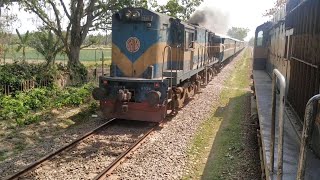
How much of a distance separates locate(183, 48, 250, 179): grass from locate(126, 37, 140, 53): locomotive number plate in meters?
3.28

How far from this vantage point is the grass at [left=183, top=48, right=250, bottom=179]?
698cm

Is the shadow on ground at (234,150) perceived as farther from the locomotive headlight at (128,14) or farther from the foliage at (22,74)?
the foliage at (22,74)

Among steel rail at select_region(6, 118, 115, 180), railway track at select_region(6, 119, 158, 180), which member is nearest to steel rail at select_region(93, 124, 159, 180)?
railway track at select_region(6, 119, 158, 180)

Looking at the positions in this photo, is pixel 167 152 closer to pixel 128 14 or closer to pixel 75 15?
pixel 128 14

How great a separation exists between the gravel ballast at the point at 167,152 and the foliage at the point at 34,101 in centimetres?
424

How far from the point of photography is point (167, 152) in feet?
26.0

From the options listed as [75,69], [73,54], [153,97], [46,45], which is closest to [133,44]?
[153,97]

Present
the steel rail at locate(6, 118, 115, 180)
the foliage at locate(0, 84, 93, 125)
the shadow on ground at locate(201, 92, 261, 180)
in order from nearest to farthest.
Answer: the steel rail at locate(6, 118, 115, 180) → the shadow on ground at locate(201, 92, 261, 180) → the foliage at locate(0, 84, 93, 125)

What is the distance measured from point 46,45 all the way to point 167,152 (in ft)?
44.8

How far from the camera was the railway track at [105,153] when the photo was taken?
646 centimetres

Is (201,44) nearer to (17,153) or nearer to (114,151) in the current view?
(114,151)

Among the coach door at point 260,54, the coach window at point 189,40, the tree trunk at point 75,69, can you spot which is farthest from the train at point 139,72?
the coach door at point 260,54

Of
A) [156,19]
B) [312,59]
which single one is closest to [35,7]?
[156,19]

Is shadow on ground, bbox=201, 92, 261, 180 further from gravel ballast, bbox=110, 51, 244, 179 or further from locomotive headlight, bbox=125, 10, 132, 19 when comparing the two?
locomotive headlight, bbox=125, 10, 132, 19
